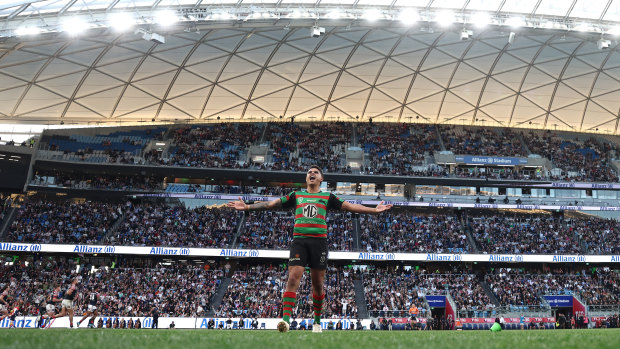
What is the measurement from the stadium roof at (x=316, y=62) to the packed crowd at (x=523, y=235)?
12798mm

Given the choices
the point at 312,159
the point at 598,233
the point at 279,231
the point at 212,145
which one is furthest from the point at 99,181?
the point at 598,233

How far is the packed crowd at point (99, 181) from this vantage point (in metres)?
52.0

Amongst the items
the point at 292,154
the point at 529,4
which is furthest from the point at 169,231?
the point at 529,4

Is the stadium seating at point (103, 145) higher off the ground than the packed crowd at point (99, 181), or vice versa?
the stadium seating at point (103, 145)

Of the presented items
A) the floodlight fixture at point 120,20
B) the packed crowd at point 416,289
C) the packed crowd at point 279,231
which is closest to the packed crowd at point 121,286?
the packed crowd at point 279,231

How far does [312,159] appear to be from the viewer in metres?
56.6

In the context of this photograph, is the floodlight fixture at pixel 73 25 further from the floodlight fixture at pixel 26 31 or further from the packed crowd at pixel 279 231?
the packed crowd at pixel 279 231

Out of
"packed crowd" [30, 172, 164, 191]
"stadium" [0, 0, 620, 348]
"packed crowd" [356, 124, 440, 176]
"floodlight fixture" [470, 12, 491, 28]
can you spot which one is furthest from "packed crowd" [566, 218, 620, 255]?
"packed crowd" [30, 172, 164, 191]

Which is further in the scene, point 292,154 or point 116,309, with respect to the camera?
point 292,154

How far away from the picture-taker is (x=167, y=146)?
55.7 meters

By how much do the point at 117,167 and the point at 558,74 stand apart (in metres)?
43.4

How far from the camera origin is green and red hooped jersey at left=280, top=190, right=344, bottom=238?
8852mm

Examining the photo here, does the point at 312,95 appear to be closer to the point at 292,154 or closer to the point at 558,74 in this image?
the point at 292,154

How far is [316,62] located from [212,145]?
1515 cm
